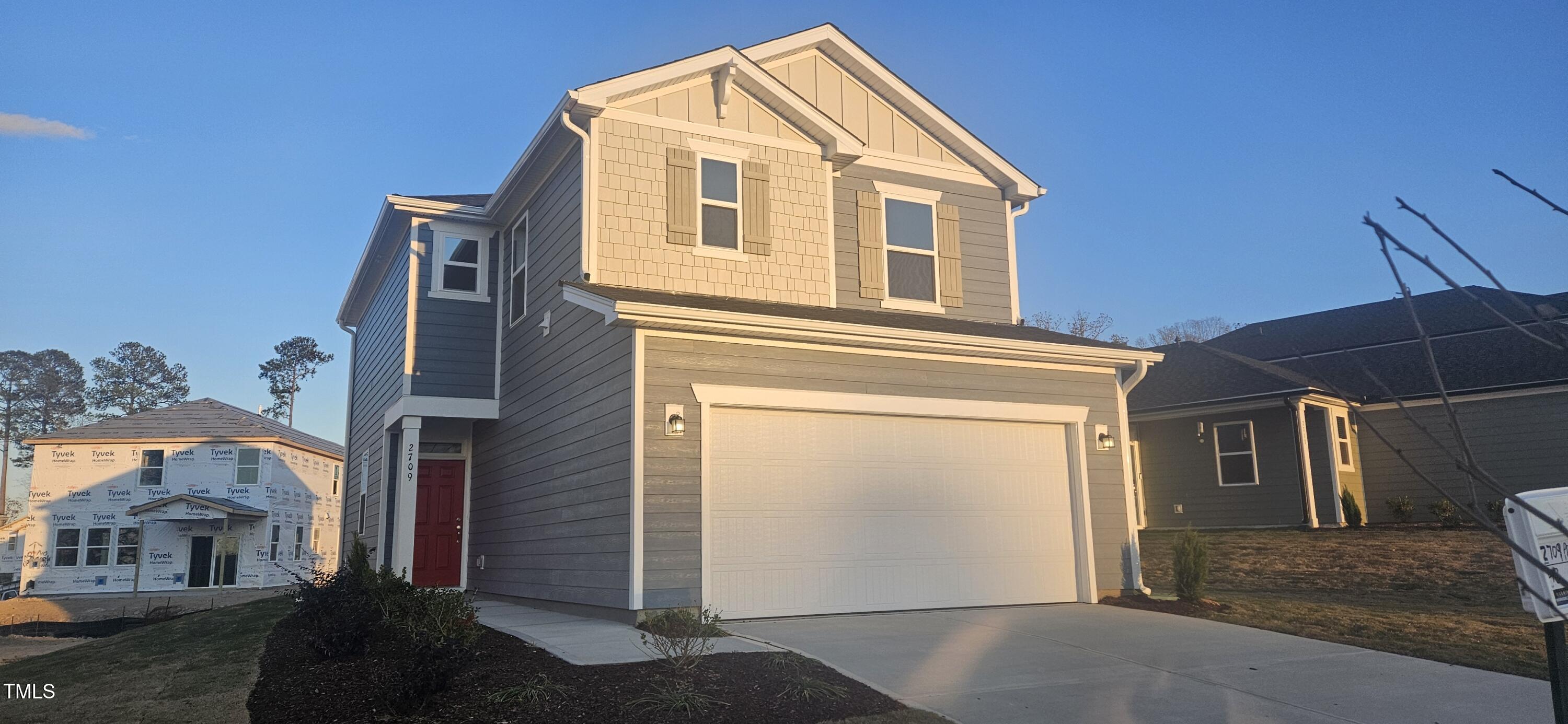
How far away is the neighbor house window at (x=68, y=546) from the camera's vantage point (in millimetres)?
29219

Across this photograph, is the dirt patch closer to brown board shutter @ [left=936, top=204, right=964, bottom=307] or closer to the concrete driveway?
the concrete driveway

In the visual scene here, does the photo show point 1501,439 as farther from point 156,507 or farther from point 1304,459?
point 156,507

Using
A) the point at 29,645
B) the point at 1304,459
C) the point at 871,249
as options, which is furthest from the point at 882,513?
the point at 1304,459

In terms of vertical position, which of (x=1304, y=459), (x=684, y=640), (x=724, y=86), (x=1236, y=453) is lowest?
(x=684, y=640)

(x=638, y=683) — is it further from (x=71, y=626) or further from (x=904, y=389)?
(x=71, y=626)

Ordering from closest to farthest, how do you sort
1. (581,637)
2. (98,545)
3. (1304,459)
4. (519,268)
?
(581,637) < (519,268) < (1304,459) < (98,545)

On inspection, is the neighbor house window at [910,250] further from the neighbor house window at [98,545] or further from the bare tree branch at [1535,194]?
the neighbor house window at [98,545]

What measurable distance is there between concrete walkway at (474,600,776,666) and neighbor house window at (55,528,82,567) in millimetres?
24858

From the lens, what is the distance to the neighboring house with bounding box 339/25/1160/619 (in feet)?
32.8

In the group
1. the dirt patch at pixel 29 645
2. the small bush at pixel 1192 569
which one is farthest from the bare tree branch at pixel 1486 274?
the dirt patch at pixel 29 645

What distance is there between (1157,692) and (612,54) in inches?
513

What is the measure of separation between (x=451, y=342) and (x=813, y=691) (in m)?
9.24

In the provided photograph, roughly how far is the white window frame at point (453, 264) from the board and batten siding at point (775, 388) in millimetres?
5613

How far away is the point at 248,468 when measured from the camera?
30.9 meters
